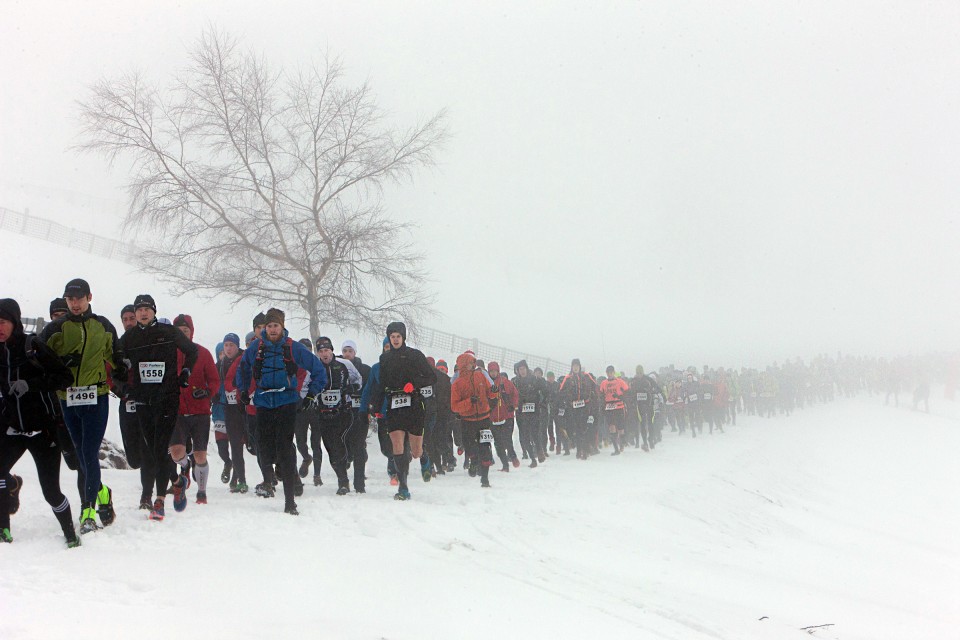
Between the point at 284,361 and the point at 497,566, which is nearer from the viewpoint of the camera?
the point at 497,566

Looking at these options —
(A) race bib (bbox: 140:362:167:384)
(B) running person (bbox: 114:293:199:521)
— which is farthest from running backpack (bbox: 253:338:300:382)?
(A) race bib (bbox: 140:362:167:384)

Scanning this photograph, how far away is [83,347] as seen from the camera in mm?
5895

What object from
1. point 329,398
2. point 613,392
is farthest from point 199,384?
point 613,392

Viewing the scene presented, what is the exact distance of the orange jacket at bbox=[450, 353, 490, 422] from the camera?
35.4ft

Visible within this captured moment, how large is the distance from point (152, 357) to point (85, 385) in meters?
0.85

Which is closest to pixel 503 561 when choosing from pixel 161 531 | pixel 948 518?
pixel 161 531

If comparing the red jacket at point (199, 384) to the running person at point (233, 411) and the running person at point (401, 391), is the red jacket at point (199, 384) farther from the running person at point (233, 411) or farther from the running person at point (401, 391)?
the running person at point (401, 391)

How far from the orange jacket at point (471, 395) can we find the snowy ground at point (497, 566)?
1.13 meters

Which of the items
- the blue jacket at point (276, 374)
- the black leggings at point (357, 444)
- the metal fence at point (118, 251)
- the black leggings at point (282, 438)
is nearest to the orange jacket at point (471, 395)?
the black leggings at point (357, 444)

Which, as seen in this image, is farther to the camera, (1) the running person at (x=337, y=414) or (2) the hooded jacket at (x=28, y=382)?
(1) the running person at (x=337, y=414)

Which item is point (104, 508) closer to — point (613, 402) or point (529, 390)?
point (529, 390)

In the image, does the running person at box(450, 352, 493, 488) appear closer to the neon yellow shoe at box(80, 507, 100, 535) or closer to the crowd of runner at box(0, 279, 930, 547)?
the crowd of runner at box(0, 279, 930, 547)

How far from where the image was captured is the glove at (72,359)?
575cm

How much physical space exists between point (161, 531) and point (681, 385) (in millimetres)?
20410
